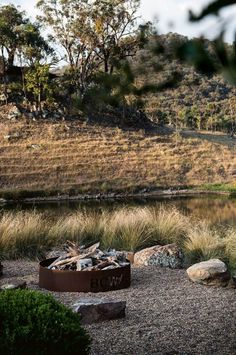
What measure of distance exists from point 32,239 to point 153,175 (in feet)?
84.3

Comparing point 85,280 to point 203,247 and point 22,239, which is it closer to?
point 203,247

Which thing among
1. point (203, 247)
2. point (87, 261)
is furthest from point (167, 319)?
point (203, 247)

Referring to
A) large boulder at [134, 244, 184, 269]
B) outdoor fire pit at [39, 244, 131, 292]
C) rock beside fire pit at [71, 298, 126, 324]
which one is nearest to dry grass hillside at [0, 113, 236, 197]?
large boulder at [134, 244, 184, 269]

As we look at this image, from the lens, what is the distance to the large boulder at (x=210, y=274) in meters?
6.66

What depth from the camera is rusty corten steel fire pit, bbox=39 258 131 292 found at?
646cm

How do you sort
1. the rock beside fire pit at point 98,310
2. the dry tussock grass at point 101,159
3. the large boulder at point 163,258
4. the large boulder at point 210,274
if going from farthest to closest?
1. the dry tussock grass at point 101,159
2. the large boulder at point 163,258
3. the large boulder at point 210,274
4. the rock beside fire pit at point 98,310

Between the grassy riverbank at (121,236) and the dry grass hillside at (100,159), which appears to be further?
the dry grass hillside at (100,159)

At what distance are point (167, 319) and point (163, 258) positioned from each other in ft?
8.92

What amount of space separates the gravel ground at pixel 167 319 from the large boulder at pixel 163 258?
0.45 metres

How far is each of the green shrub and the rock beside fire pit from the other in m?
1.37

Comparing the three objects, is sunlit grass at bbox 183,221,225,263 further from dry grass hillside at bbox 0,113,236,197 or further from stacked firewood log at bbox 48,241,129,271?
dry grass hillside at bbox 0,113,236,197

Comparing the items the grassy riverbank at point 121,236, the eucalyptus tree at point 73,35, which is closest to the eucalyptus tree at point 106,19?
the eucalyptus tree at point 73,35

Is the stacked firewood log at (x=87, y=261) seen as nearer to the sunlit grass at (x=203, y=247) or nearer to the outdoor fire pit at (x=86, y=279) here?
the outdoor fire pit at (x=86, y=279)

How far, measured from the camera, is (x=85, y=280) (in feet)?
21.2
